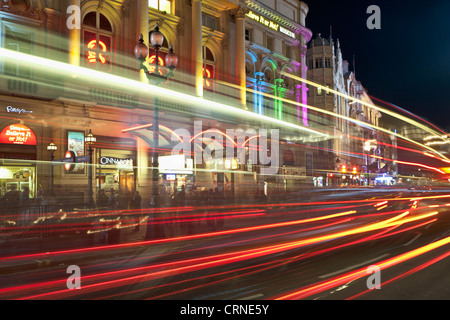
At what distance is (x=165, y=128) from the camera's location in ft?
88.5

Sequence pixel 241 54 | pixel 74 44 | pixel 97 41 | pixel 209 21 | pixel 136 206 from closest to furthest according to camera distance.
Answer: pixel 136 206 → pixel 74 44 → pixel 97 41 → pixel 209 21 → pixel 241 54

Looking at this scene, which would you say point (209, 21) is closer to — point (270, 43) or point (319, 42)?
point (270, 43)

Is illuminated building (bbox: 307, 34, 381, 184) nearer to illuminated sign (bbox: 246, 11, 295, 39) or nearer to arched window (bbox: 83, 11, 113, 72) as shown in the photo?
illuminated sign (bbox: 246, 11, 295, 39)

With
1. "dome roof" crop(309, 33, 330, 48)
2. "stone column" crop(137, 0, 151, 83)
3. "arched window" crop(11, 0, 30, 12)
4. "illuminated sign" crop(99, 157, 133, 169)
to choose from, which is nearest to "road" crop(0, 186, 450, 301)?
"illuminated sign" crop(99, 157, 133, 169)

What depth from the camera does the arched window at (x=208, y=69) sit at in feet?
106

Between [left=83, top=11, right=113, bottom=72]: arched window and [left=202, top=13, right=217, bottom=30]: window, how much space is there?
9.68m

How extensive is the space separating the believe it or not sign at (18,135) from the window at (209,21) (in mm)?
18041

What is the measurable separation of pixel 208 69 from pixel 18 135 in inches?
681

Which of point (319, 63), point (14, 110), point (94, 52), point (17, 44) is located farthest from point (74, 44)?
point (319, 63)

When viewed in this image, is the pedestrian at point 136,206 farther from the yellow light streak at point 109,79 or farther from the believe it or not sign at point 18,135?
the believe it or not sign at point 18,135

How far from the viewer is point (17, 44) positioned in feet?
70.7
